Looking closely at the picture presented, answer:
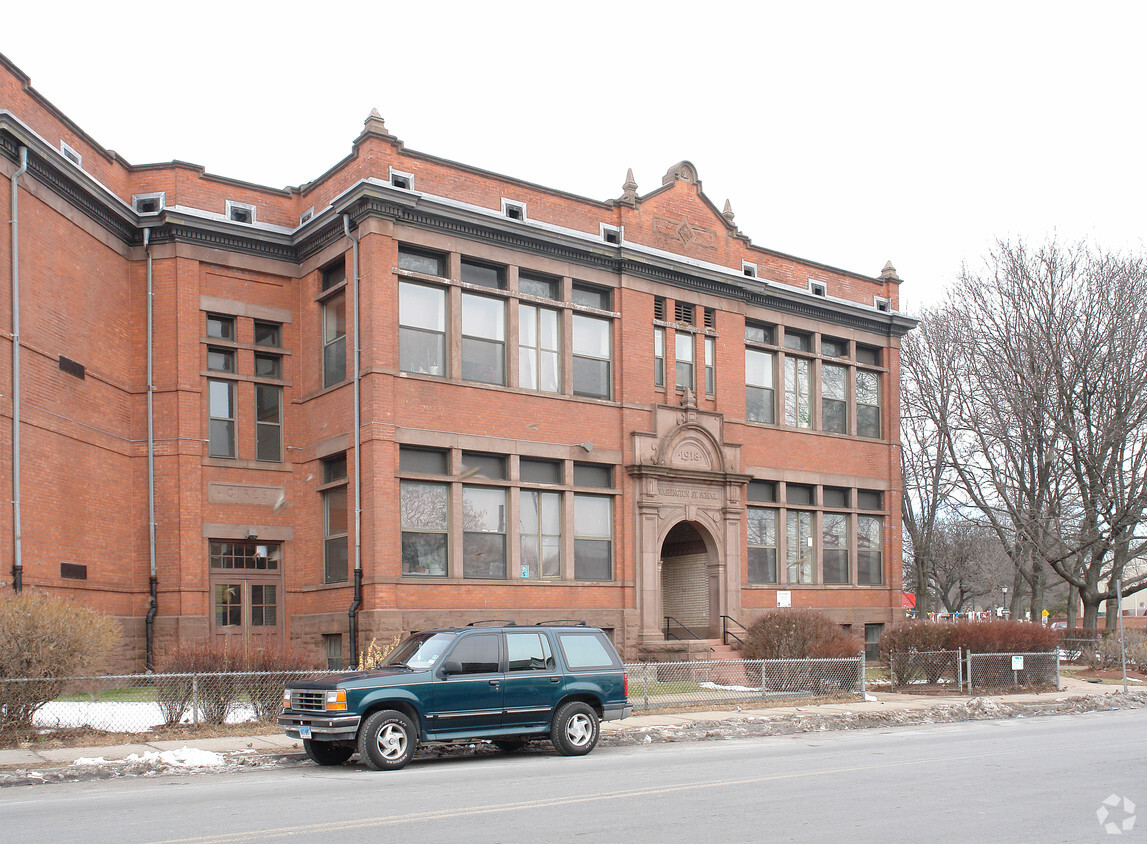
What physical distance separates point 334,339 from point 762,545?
43.2 ft

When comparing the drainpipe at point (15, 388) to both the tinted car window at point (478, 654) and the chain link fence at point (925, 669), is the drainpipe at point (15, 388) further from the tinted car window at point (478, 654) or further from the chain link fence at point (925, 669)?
the chain link fence at point (925, 669)

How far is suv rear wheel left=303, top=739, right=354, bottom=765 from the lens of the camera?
13898mm

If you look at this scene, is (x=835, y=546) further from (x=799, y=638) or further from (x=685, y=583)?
(x=799, y=638)

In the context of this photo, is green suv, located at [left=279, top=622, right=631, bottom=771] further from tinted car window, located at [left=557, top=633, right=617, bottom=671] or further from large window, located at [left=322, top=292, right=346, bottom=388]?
large window, located at [left=322, top=292, right=346, bottom=388]

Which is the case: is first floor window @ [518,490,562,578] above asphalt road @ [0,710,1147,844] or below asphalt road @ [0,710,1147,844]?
above

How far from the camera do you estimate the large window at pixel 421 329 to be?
82.6ft

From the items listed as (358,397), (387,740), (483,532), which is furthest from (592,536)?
(387,740)

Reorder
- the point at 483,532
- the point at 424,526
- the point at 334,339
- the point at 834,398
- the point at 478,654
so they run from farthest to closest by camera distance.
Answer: the point at 834,398, the point at 334,339, the point at 483,532, the point at 424,526, the point at 478,654

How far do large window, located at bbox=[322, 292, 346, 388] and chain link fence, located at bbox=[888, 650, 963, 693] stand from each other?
1400 cm

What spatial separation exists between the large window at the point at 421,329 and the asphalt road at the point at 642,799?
1199 centimetres

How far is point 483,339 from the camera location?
26422 millimetres

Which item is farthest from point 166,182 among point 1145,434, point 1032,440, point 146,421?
point 1145,434

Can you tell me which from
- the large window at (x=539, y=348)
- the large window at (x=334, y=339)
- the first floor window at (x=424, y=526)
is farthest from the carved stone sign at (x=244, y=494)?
the large window at (x=539, y=348)

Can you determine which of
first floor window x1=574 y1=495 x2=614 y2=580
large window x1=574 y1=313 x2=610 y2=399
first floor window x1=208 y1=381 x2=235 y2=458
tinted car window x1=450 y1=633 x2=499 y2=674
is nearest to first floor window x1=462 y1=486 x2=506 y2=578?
first floor window x1=574 y1=495 x2=614 y2=580
